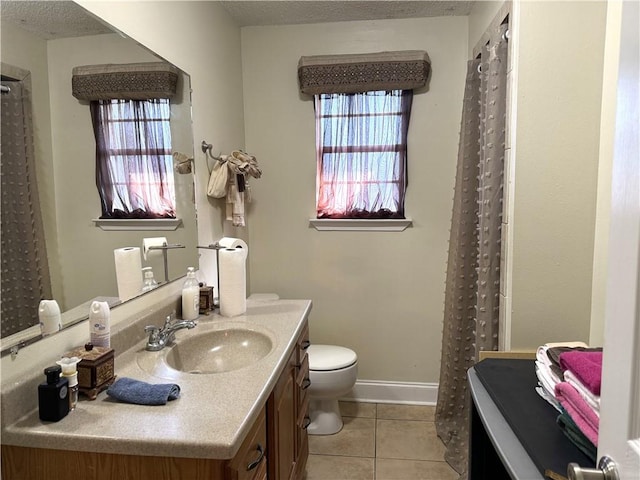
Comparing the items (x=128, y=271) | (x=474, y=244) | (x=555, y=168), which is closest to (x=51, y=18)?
(x=128, y=271)

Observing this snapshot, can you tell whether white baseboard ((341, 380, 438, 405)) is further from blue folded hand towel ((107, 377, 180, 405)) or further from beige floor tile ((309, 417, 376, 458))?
blue folded hand towel ((107, 377, 180, 405))

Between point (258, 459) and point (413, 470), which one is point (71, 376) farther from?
point (413, 470)

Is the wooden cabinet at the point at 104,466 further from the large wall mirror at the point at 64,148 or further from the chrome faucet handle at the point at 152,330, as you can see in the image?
the chrome faucet handle at the point at 152,330

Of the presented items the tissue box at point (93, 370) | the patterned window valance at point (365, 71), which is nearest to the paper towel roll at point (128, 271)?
the tissue box at point (93, 370)

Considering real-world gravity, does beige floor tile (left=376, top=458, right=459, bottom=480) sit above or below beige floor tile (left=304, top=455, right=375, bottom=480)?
above

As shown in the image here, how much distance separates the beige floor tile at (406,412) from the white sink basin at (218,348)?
145 centimetres

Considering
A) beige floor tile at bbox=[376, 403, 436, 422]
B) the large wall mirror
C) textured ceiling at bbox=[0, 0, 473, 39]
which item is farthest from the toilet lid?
textured ceiling at bbox=[0, 0, 473, 39]

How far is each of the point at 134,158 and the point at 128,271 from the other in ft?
1.37

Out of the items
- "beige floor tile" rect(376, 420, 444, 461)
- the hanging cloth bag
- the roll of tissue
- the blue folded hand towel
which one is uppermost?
the hanging cloth bag

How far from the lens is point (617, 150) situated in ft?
2.15

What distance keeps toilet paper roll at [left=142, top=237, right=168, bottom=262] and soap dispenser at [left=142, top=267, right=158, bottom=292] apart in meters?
0.05

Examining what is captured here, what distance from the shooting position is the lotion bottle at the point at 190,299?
1828mm

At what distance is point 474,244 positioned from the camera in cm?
223

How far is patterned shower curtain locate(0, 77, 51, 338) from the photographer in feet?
3.46
